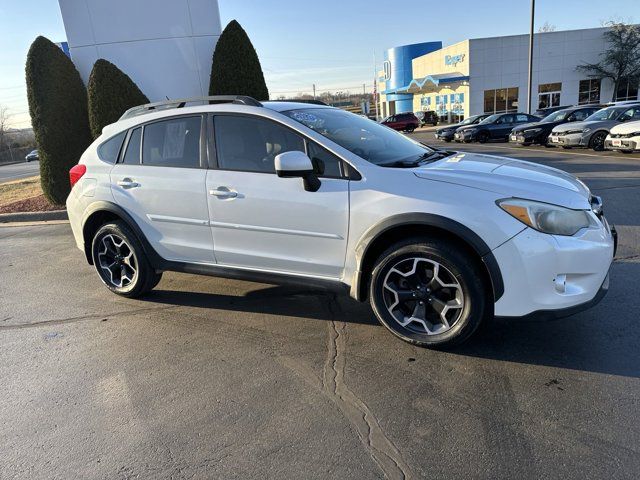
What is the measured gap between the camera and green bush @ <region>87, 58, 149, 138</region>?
10094 mm

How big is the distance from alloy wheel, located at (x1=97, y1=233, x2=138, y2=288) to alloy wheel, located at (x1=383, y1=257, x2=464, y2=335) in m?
2.58

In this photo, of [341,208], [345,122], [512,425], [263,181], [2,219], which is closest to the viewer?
[512,425]

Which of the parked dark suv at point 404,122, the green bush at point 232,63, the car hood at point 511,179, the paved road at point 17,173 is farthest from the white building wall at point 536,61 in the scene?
the car hood at point 511,179

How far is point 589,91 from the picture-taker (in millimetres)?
40062

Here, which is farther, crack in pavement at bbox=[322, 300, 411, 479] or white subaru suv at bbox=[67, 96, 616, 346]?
white subaru suv at bbox=[67, 96, 616, 346]

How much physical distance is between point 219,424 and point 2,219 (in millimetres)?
9626

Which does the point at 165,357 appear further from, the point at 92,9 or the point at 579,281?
the point at 92,9

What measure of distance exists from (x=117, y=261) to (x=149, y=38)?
26.7ft

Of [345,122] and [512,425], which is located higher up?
[345,122]

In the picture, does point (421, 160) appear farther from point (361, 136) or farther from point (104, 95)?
point (104, 95)

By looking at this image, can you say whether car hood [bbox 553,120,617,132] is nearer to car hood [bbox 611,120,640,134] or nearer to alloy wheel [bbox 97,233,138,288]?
car hood [bbox 611,120,640,134]

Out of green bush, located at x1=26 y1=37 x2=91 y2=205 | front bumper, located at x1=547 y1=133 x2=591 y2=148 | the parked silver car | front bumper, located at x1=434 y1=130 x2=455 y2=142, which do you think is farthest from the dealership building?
green bush, located at x1=26 y1=37 x2=91 y2=205

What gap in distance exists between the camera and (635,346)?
3.31 metres

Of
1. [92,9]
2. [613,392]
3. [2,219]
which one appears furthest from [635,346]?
[92,9]
